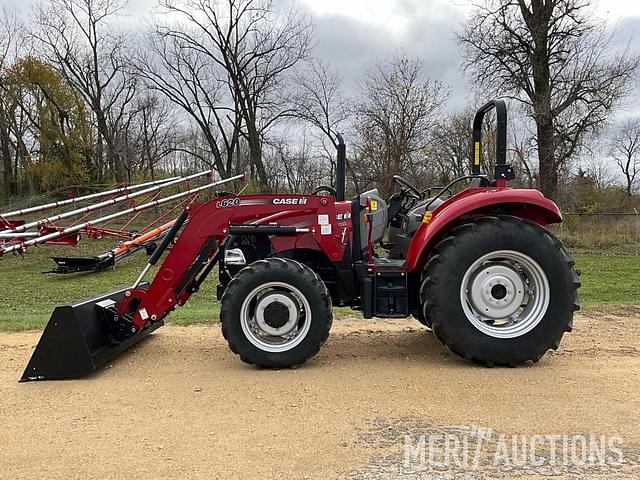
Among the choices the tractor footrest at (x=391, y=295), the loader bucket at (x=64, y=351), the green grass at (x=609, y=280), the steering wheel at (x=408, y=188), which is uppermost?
the steering wheel at (x=408, y=188)

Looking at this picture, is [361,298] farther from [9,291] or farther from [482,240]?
[9,291]

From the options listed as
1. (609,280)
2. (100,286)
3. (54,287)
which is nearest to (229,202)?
(100,286)

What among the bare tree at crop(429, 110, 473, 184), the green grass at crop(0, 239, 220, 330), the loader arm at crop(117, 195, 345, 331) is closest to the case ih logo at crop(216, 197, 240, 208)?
the loader arm at crop(117, 195, 345, 331)

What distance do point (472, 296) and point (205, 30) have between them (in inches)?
1316

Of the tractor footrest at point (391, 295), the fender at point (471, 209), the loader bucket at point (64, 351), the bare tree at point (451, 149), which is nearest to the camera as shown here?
the loader bucket at point (64, 351)

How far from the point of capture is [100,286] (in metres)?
14.6

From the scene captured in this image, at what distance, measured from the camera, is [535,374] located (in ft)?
15.8

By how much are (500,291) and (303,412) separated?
214 cm

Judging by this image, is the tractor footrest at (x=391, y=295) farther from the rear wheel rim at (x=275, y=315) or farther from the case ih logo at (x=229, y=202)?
the case ih logo at (x=229, y=202)

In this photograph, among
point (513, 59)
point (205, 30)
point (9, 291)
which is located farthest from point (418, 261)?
point (205, 30)

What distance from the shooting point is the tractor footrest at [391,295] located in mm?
5230

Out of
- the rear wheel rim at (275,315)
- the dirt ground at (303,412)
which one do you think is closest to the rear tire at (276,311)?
the rear wheel rim at (275,315)

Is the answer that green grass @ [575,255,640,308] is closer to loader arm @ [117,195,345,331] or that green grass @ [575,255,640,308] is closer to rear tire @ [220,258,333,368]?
loader arm @ [117,195,345,331]

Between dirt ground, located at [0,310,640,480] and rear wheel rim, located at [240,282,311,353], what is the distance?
26cm
